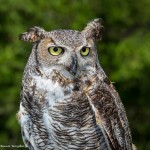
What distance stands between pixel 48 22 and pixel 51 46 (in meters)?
3.65

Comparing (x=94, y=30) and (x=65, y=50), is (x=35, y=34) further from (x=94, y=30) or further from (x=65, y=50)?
(x=94, y=30)

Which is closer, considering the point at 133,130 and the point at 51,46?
the point at 51,46

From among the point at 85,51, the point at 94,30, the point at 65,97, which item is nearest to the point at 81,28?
the point at 94,30

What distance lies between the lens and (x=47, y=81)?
4.58m

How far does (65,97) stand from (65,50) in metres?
0.34

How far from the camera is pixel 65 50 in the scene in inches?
174

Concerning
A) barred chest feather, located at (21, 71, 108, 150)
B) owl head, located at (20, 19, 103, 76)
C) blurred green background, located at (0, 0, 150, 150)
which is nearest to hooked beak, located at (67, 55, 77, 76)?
owl head, located at (20, 19, 103, 76)

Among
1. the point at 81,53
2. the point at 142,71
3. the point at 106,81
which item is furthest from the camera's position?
the point at 142,71

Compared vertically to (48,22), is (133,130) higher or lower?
lower

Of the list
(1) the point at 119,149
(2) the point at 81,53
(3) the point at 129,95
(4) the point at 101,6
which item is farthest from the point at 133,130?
(2) the point at 81,53

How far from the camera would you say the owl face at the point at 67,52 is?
14.4 ft

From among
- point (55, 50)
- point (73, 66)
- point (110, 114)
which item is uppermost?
point (55, 50)

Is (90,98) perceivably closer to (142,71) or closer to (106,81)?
(106,81)

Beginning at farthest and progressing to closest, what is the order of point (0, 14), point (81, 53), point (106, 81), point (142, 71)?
1. point (0, 14)
2. point (142, 71)
3. point (106, 81)
4. point (81, 53)
